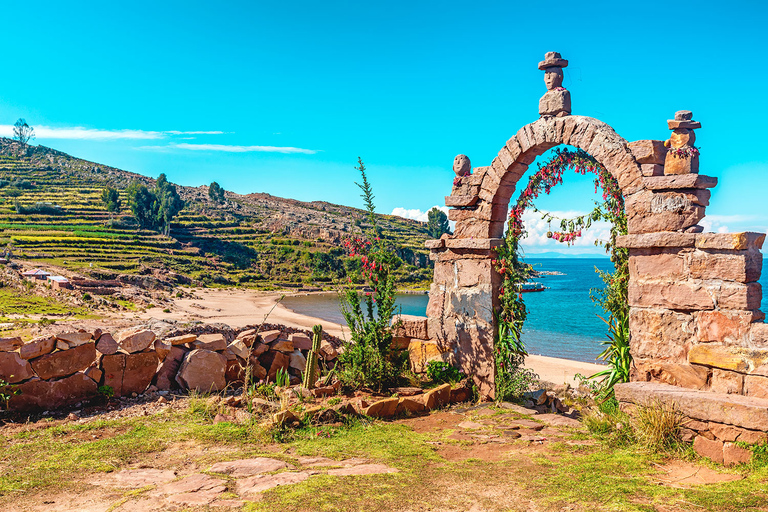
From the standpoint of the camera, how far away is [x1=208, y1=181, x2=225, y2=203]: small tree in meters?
121

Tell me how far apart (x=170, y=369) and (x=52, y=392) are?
1.50 metres

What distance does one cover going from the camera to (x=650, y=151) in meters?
5.93

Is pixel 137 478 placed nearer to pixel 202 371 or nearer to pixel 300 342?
pixel 202 371

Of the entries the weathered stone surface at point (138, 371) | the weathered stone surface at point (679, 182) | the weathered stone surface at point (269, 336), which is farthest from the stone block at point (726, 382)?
the weathered stone surface at point (138, 371)

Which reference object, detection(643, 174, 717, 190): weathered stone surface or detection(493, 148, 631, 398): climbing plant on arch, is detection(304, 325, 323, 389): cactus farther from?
detection(643, 174, 717, 190): weathered stone surface

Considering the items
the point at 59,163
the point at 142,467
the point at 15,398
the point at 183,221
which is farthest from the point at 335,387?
the point at 59,163

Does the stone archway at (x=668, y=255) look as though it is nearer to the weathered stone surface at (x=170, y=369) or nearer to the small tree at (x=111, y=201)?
the weathered stone surface at (x=170, y=369)

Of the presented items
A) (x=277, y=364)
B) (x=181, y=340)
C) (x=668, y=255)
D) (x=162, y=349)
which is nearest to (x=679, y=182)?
(x=668, y=255)

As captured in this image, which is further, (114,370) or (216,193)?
(216,193)

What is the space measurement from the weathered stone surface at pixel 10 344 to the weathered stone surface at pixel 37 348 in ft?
0.46

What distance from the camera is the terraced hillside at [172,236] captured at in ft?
189

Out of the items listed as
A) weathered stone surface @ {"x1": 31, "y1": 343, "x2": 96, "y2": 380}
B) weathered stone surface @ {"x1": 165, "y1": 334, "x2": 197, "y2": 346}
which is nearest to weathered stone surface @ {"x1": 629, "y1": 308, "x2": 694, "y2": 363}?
weathered stone surface @ {"x1": 165, "y1": 334, "x2": 197, "y2": 346}

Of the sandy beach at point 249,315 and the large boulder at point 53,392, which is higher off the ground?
the large boulder at point 53,392

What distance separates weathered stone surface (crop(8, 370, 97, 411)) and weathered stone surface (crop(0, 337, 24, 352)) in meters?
0.47
